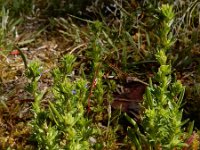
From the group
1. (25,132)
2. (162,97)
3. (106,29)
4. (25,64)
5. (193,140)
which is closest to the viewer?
(162,97)

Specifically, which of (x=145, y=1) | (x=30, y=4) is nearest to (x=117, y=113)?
(x=145, y=1)

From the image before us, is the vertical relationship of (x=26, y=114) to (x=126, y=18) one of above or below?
below

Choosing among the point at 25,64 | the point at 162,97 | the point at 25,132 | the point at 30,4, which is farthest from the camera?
the point at 30,4

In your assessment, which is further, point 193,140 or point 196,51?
point 196,51

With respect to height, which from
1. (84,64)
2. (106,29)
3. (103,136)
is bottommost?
(103,136)

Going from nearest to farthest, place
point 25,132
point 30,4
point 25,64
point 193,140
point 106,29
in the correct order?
point 193,140 < point 25,132 < point 25,64 < point 106,29 < point 30,4

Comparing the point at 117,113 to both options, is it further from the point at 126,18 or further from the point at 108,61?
the point at 126,18

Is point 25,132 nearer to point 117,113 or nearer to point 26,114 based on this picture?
point 26,114

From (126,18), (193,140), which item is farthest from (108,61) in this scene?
(193,140)

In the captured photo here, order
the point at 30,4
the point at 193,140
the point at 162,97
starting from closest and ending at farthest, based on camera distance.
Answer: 1. the point at 162,97
2. the point at 193,140
3. the point at 30,4
